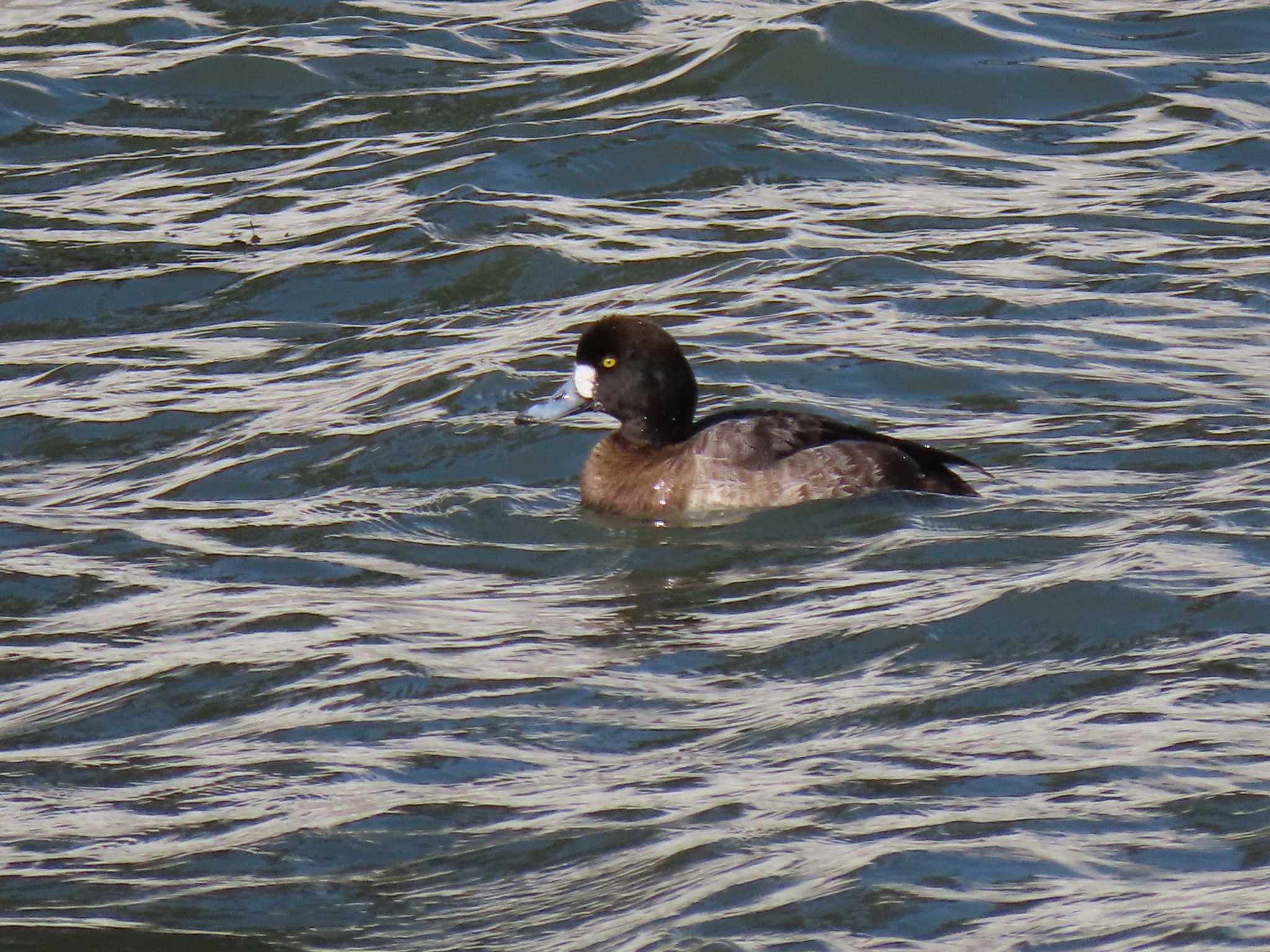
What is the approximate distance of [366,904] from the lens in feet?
16.1

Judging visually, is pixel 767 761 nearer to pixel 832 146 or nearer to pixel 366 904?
pixel 366 904

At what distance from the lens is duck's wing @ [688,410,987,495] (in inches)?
317

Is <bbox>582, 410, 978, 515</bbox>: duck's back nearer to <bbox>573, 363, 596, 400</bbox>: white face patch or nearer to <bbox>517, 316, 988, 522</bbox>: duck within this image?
<bbox>517, 316, 988, 522</bbox>: duck

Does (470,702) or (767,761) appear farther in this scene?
(470,702)

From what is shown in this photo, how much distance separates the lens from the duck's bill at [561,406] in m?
8.86

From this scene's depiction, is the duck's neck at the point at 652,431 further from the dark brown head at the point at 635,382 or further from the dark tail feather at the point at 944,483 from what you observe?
the dark tail feather at the point at 944,483

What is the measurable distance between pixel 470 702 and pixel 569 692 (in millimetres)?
288

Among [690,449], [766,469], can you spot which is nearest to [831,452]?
[766,469]

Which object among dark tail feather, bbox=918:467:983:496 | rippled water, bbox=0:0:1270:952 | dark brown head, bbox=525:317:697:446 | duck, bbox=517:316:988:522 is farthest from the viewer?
dark brown head, bbox=525:317:697:446

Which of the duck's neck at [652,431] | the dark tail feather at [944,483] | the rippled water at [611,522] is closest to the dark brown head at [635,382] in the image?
the duck's neck at [652,431]

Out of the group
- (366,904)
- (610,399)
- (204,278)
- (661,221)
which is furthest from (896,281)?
(366,904)

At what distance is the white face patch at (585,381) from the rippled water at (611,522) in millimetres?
416

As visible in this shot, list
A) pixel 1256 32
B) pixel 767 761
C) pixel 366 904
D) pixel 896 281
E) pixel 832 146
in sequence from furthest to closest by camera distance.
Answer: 1. pixel 1256 32
2. pixel 832 146
3. pixel 896 281
4. pixel 767 761
5. pixel 366 904

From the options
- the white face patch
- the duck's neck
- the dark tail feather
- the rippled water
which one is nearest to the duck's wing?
the dark tail feather
